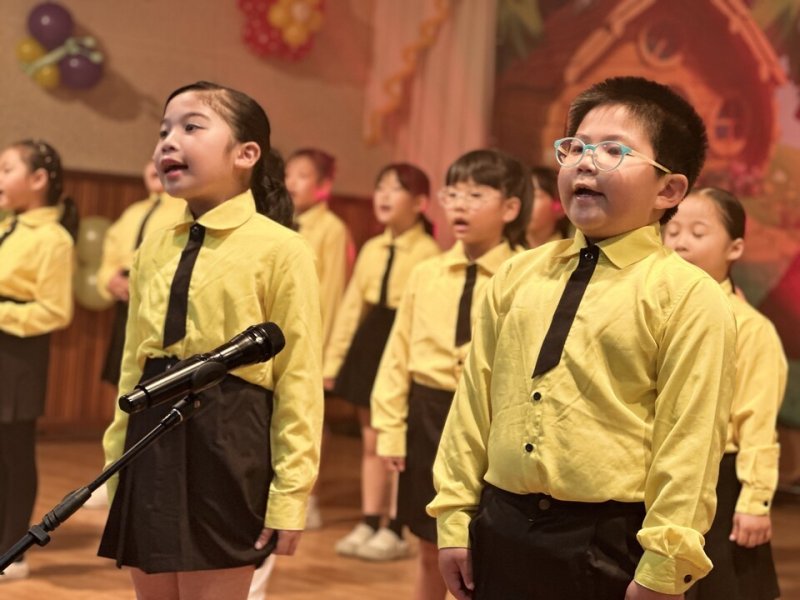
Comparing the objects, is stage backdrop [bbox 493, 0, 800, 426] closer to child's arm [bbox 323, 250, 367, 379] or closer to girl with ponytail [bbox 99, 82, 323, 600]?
child's arm [bbox 323, 250, 367, 379]

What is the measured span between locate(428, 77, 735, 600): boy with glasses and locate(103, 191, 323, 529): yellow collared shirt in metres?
0.42

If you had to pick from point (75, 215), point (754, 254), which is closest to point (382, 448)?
point (75, 215)

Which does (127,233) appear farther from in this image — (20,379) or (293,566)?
(293,566)

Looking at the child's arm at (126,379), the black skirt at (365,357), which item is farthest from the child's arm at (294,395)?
the black skirt at (365,357)

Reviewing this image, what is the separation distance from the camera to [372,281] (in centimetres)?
543

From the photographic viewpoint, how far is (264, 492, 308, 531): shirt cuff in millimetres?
2328

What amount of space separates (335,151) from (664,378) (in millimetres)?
6616

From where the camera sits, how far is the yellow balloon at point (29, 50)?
22.4 feet

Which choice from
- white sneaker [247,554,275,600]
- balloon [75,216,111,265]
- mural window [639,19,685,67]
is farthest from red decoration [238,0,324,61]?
white sneaker [247,554,275,600]

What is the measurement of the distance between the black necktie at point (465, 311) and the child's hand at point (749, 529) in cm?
86

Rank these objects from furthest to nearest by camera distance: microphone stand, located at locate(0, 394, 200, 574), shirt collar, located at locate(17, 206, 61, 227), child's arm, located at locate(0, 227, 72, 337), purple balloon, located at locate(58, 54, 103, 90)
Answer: purple balloon, located at locate(58, 54, 103, 90) → shirt collar, located at locate(17, 206, 61, 227) → child's arm, located at locate(0, 227, 72, 337) → microphone stand, located at locate(0, 394, 200, 574)

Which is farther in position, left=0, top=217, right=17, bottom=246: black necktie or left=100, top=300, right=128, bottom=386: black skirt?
left=100, top=300, right=128, bottom=386: black skirt

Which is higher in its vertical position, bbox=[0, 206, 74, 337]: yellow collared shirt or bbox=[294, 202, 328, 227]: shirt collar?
bbox=[294, 202, 328, 227]: shirt collar

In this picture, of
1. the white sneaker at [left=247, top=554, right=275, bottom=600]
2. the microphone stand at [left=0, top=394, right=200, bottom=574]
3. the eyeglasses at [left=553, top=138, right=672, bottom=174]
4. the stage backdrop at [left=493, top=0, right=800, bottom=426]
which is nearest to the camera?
the microphone stand at [left=0, top=394, right=200, bottom=574]
